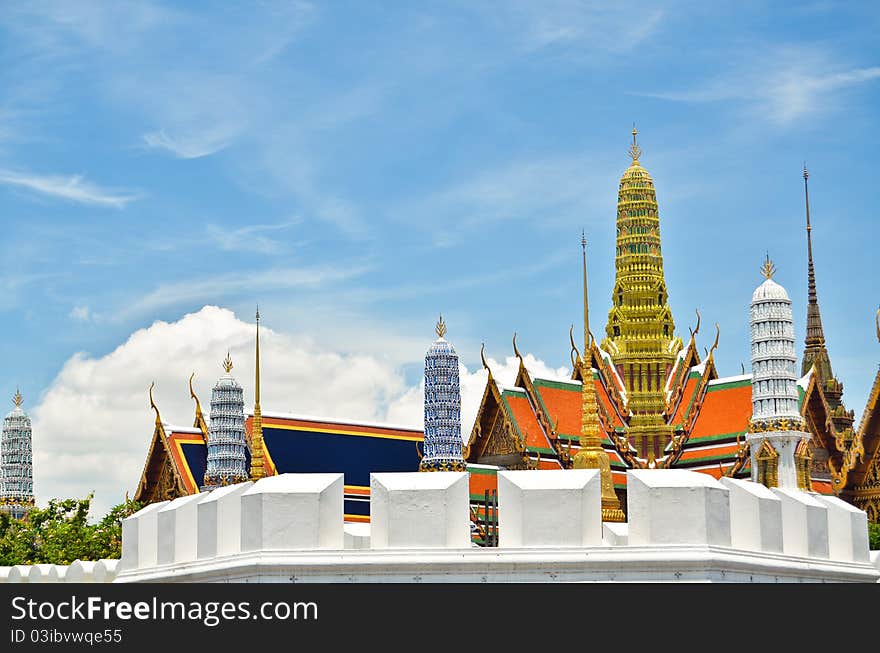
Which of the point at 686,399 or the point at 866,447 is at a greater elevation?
the point at 686,399

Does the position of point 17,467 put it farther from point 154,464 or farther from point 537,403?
point 537,403

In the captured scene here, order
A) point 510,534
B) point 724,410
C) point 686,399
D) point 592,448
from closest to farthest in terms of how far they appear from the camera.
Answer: point 510,534
point 592,448
point 724,410
point 686,399

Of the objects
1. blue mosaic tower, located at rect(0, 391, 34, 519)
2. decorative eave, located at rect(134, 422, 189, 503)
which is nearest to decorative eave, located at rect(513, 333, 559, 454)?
decorative eave, located at rect(134, 422, 189, 503)

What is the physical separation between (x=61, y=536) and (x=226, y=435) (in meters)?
5.70

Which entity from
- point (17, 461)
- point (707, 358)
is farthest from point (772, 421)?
point (17, 461)

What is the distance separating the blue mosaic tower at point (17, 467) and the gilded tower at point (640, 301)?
64.7ft

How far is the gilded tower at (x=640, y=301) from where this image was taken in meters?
59.2

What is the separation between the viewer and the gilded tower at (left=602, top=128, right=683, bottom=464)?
59156mm

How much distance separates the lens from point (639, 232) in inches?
2338

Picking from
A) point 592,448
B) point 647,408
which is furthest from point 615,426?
point 592,448

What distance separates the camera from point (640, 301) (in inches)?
2347

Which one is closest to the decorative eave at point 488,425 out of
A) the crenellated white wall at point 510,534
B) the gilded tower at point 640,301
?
the gilded tower at point 640,301

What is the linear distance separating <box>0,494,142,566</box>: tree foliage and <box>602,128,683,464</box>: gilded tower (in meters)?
16.3
